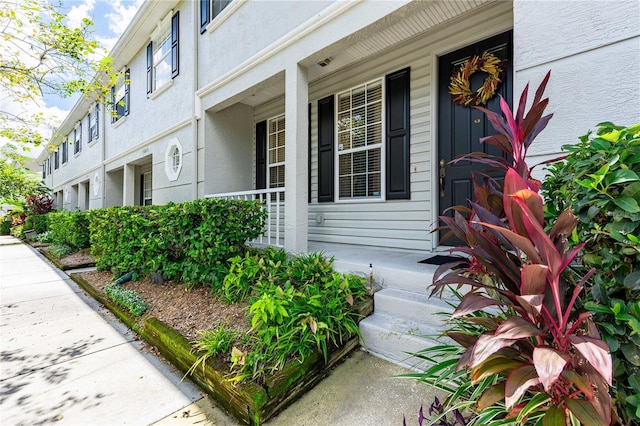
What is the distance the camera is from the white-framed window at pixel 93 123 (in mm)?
10531

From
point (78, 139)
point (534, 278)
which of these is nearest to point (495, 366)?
point (534, 278)

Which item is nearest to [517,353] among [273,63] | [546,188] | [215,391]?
[546,188]

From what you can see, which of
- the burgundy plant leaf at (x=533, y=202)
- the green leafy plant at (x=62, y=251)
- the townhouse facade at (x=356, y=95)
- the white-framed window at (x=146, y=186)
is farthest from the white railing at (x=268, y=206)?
the white-framed window at (x=146, y=186)

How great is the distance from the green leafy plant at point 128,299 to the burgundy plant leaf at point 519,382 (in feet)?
11.5

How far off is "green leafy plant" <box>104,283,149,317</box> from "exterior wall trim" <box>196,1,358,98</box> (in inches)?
135

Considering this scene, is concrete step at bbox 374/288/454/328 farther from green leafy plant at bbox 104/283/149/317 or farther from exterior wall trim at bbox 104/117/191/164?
exterior wall trim at bbox 104/117/191/164

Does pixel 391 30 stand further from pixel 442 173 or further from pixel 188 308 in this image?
pixel 188 308

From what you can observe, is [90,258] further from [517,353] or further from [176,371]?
[517,353]

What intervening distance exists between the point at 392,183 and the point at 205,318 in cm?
285

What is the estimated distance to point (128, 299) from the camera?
3.53 meters

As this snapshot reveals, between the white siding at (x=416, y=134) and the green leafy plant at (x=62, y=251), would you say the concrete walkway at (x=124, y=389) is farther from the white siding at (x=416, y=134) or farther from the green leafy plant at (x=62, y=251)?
the green leafy plant at (x=62, y=251)

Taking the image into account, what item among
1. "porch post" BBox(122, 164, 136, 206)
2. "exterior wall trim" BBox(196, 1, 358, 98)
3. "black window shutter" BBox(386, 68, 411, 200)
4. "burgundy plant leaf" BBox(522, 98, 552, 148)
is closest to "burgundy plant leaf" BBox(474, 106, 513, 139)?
"burgundy plant leaf" BBox(522, 98, 552, 148)

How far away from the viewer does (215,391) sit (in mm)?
1944

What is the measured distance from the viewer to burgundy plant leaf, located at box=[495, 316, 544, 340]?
3.14 feet
